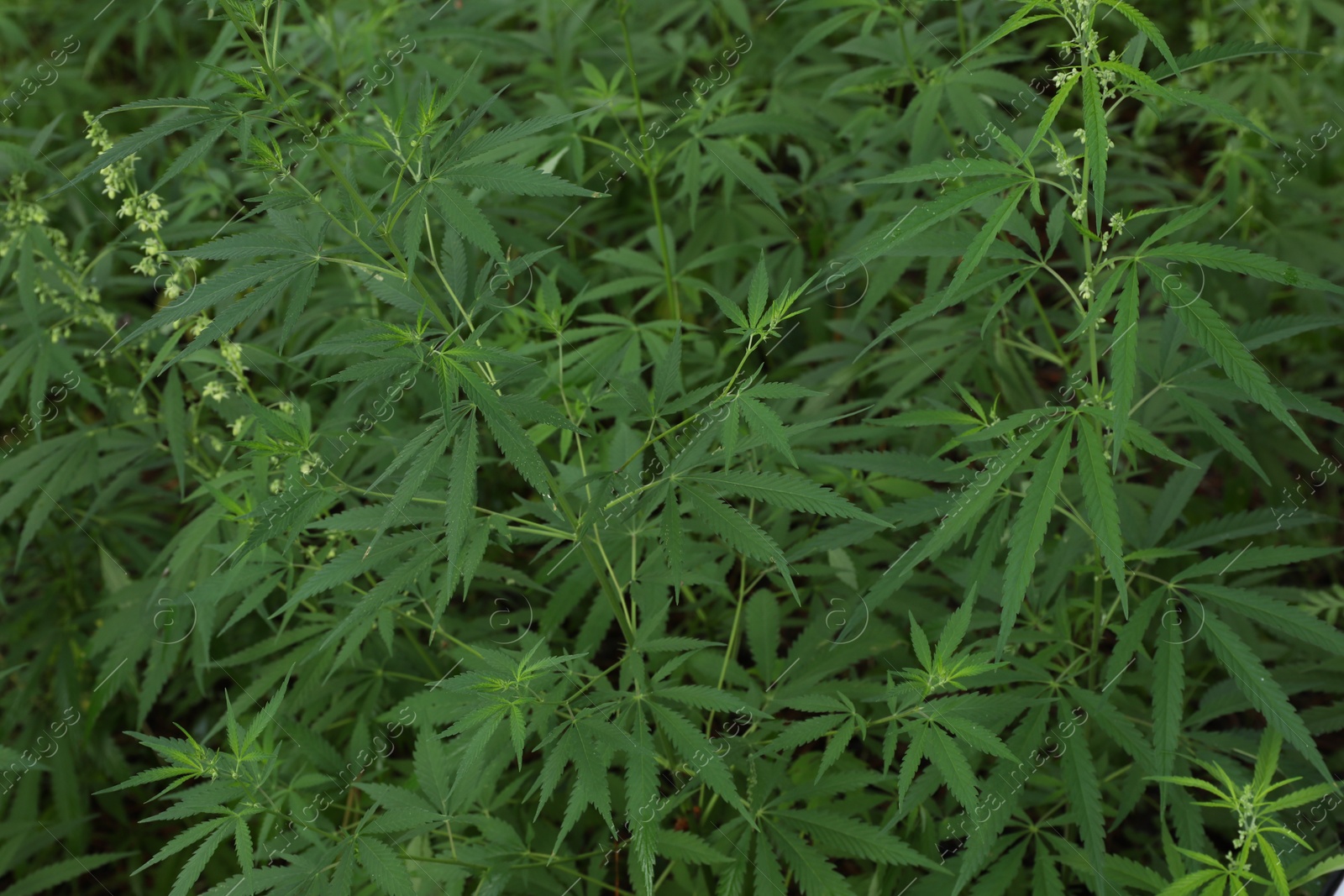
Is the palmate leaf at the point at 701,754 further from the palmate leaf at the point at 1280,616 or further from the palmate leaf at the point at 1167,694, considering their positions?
the palmate leaf at the point at 1280,616

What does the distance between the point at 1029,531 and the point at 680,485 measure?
742 mm

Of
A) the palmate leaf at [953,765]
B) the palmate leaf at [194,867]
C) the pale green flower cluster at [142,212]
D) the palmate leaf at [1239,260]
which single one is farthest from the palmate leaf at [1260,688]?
the pale green flower cluster at [142,212]

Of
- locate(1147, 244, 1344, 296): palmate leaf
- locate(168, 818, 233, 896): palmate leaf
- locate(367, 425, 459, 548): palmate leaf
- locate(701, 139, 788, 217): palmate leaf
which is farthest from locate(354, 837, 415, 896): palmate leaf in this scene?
locate(701, 139, 788, 217): palmate leaf

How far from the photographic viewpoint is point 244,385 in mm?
3027

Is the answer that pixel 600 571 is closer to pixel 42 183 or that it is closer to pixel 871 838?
pixel 871 838

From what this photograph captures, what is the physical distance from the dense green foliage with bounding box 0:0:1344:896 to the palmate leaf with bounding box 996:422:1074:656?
1 cm

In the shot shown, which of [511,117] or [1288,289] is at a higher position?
[511,117]

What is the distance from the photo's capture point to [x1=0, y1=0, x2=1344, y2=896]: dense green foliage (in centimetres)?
211

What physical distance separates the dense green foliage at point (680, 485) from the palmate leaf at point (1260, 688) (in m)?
0.01

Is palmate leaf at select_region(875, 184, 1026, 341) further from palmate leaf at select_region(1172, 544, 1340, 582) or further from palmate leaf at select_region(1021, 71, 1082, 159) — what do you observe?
palmate leaf at select_region(1172, 544, 1340, 582)

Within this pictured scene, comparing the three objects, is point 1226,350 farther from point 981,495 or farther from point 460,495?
point 460,495

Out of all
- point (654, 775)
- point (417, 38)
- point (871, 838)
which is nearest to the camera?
point (654, 775)

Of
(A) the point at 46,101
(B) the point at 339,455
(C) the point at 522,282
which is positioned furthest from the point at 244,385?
(A) the point at 46,101

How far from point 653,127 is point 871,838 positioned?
8.47ft
